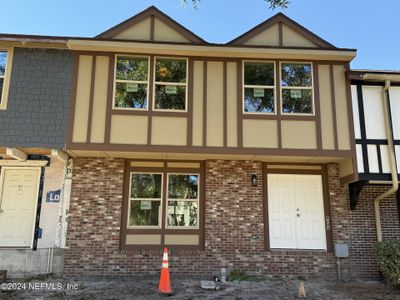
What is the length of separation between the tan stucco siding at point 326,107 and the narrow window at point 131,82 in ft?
15.2

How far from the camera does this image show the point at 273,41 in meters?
10.5

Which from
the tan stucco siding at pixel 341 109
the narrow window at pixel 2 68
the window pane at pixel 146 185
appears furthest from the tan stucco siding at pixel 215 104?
the narrow window at pixel 2 68

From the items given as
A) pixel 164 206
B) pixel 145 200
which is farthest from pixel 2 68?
pixel 164 206

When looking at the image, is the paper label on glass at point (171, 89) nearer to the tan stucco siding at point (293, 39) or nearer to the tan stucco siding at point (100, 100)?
the tan stucco siding at point (100, 100)

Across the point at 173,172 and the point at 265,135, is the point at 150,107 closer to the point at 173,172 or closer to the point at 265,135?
the point at 173,172

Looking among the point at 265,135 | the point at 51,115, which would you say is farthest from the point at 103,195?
the point at 265,135

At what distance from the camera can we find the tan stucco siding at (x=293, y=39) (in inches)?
412

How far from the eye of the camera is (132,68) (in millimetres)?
10008

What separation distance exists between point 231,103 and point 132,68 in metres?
2.81

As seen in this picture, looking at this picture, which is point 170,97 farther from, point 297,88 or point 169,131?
point 297,88

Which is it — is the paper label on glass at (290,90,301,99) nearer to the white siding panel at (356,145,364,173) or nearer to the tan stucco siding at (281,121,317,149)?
the tan stucco siding at (281,121,317,149)

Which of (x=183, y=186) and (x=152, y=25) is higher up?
(x=152, y=25)

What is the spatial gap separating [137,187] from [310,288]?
5.03m

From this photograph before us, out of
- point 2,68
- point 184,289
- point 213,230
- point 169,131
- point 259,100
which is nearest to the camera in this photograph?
point 184,289
